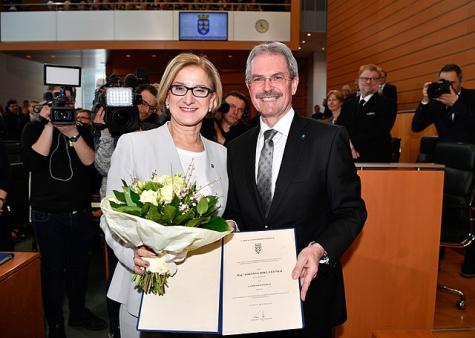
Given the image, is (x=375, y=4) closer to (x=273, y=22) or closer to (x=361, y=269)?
(x=273, y=22)

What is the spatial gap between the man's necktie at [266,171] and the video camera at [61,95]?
1.45 metres

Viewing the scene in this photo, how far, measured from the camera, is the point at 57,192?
274cm

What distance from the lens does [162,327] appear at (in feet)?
4.23

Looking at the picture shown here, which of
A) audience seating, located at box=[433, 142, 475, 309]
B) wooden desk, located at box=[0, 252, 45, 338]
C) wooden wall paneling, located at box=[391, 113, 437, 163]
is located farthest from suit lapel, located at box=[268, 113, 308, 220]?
wooden wall paneling, located at box=[391, 113, 437, 163]

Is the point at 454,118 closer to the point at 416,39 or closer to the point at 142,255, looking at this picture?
the point at 416,39

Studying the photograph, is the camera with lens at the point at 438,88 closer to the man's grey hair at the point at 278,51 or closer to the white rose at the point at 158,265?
the man's grey hair at the point at 278,51

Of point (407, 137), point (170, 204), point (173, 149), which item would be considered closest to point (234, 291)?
point (170, 204)

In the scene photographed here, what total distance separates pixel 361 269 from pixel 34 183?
2.06m

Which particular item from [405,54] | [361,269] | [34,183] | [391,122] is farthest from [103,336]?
[405,54]

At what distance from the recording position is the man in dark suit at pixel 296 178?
5.16 ft

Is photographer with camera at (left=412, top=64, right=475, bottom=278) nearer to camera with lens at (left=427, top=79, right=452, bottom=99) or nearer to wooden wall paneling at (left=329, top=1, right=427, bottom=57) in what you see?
camera with lens at (left=427, top=79, right=452, bottom=99)

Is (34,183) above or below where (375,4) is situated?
below

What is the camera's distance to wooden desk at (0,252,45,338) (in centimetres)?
193

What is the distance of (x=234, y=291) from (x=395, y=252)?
5.27 ft
